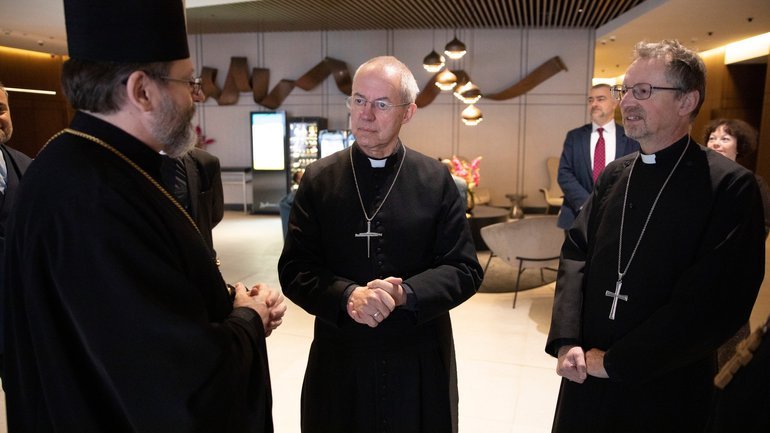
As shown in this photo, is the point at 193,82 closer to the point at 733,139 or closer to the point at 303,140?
the point at 733,139

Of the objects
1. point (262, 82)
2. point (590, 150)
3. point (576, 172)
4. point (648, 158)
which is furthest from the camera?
point (262, 82)

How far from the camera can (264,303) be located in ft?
4.57

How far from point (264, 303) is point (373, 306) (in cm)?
37

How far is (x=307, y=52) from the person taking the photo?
1089 cm

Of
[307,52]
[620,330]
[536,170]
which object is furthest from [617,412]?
[307,52]

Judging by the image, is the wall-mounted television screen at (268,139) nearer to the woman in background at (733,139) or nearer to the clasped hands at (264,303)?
the woman in background at (733,139)

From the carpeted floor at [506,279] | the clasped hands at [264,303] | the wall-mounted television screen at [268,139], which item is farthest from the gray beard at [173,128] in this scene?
the wall-mounted television screen at [268,139]

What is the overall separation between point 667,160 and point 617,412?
811mm

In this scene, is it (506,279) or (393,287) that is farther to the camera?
(506,279)

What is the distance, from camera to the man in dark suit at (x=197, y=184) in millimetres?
2385

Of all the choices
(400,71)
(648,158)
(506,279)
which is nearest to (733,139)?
(648,158)

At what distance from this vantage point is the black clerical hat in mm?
1097

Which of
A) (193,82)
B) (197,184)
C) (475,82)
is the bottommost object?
(197,184)

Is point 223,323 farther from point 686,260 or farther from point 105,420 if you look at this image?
point 686,260
